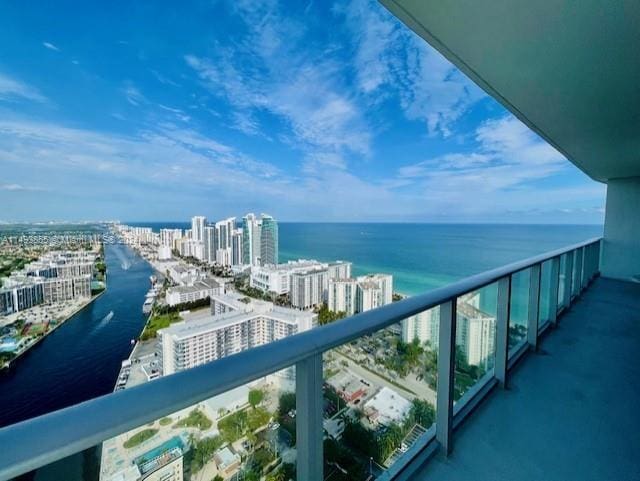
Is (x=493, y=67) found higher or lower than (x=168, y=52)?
lower

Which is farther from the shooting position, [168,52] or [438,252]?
[438,252]

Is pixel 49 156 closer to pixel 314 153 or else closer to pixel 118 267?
pixel 118 267

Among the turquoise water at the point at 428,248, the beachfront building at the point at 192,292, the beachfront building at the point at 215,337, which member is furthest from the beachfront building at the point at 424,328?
the turquoise water at the point at 428,248

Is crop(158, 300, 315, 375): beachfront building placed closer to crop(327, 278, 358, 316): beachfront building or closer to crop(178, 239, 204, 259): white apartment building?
crop(327, 278, 358, 316): beachfront building

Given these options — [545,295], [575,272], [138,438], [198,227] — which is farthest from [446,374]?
[198,227]

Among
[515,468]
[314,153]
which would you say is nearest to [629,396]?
[515,468]

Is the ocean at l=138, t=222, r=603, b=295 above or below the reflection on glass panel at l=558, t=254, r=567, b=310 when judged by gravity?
below

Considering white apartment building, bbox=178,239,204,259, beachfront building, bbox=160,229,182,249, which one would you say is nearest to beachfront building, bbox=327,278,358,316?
white apartment building, bbox=178,239,204,259
